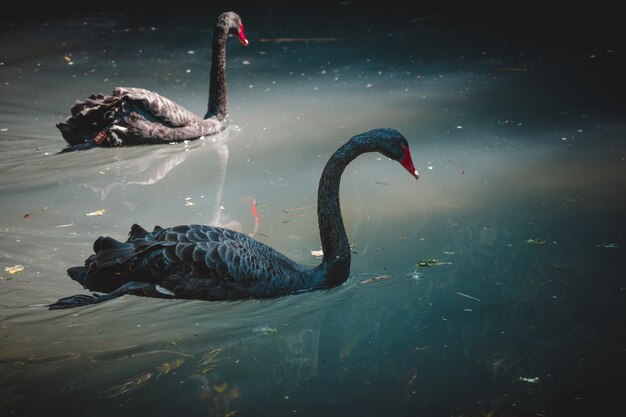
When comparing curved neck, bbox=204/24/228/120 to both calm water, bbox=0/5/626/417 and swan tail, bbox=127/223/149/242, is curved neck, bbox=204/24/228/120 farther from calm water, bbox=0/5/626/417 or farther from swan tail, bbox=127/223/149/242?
swan tail, bbox=127/223/149/242

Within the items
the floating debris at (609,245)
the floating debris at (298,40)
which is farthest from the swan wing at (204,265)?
the floating debris at (298,40)

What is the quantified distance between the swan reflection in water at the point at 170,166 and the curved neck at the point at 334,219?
79 centimetres

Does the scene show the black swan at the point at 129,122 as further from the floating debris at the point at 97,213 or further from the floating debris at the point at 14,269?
the floating debris at the point at 14,269

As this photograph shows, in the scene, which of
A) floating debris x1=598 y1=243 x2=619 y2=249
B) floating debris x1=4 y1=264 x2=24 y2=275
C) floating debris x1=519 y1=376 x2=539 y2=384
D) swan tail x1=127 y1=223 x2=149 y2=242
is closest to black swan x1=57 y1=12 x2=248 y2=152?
floating debris x1=4 y1=264 x2=24 y2=275

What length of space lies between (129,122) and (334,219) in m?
2.89

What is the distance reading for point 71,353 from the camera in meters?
3.87

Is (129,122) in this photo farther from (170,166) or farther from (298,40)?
(298,40)

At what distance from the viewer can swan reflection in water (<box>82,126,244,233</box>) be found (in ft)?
18.7

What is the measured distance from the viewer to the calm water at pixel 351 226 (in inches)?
144

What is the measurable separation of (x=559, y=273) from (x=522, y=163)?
→ 183 cm

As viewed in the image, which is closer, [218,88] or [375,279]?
[375,279]

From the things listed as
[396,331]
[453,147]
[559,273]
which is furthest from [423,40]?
[396,331]

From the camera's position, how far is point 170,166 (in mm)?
6598

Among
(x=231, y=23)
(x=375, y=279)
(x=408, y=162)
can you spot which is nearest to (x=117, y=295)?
(x=375, y=279)
